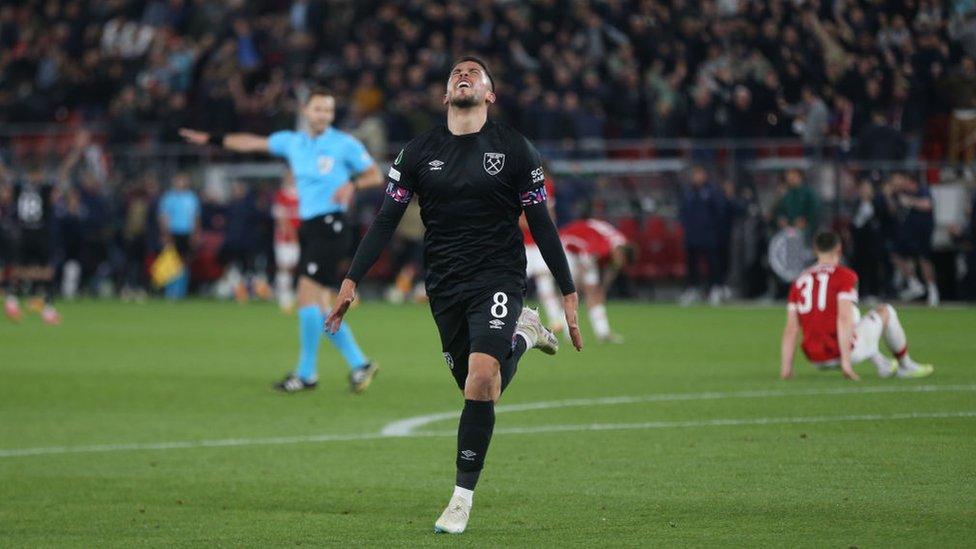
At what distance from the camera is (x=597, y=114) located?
99.1 ft

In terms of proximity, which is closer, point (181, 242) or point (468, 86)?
point (468, 86)

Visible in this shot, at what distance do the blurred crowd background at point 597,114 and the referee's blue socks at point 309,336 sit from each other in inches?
441

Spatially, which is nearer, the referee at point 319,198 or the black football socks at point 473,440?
the black football socks at point 473,440

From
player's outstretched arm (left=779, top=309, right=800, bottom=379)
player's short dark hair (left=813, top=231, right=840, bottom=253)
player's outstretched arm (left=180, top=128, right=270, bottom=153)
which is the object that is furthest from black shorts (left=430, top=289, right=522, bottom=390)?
player's outstretched arm (left=180, top=128, right=270, bottom=153)

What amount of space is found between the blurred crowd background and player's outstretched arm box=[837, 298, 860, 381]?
467 inches

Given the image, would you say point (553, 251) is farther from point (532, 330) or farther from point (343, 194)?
point (343, 194)

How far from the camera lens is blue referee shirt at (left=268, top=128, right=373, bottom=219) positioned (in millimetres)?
14930

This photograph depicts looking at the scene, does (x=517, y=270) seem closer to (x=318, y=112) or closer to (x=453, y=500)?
(x=453, y=500)

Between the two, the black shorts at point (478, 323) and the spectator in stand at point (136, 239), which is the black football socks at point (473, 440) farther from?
the spectator in stand at point (136, 239)

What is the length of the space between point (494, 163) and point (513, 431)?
4.22 m

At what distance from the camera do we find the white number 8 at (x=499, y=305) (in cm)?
805

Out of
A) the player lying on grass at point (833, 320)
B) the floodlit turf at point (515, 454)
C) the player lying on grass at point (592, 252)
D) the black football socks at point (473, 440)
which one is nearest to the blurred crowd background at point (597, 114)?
the player lying on grass at point (592, 252)

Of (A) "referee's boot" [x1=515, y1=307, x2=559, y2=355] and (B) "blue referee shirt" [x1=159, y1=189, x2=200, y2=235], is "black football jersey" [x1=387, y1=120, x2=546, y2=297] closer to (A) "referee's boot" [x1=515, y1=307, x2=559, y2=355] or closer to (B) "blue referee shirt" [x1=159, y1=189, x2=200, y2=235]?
(A) "referee's boot" [x1=515, y1=307, x2=559, y2=355]

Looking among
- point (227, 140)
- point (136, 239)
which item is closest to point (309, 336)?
point (227, 140)
